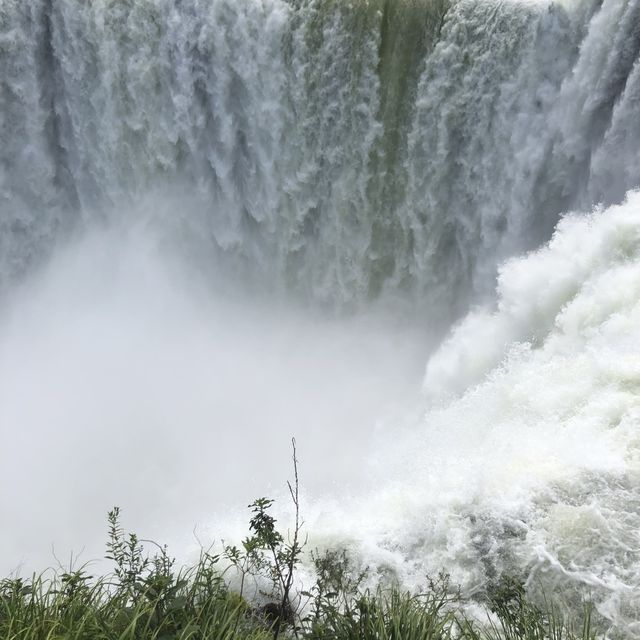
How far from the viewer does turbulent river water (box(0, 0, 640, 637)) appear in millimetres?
8188

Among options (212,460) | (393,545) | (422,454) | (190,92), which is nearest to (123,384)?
(212,460)

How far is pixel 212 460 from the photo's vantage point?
11.1 m

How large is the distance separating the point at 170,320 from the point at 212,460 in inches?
142

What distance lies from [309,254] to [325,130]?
8.22 feet

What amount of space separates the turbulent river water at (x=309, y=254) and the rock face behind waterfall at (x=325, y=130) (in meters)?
A: 0.04

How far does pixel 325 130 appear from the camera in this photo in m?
11.8

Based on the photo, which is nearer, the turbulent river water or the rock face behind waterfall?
the turbulent river water

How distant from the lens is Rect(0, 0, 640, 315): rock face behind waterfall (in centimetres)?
968

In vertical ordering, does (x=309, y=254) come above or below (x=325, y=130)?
below

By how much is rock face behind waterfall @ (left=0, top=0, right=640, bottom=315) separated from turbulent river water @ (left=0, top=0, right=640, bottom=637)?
0.04m

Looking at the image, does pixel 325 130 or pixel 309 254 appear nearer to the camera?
pixel 325 130

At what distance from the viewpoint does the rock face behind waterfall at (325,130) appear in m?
→ 9.68

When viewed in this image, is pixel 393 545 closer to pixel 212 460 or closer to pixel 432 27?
pixel 212 460

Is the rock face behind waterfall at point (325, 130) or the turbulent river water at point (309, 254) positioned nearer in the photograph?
the turbulent river water at point (309, 254)
